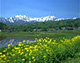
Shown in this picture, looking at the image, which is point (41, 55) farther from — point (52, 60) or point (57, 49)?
point (57, 49)

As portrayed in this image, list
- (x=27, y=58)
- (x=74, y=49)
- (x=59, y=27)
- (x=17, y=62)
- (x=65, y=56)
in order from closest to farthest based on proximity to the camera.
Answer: (x=17, y=62) → (x=27, y=58) → (x=65, y=56) → (x=74, y=49) → (x=59, y=27)

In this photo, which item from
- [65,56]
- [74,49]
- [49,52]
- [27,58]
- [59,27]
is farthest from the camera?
[59,27]

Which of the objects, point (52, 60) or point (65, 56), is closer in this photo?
point (52, 60)

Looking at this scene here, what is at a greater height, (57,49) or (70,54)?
(57,49)

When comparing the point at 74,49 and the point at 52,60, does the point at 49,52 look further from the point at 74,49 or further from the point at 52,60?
the point at 74,49

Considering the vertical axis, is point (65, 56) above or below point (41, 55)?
below

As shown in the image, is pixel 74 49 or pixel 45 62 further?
pixel 74 49

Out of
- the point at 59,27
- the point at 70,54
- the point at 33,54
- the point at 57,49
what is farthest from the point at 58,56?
the point at 59,27

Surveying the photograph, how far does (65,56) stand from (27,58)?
285 cm

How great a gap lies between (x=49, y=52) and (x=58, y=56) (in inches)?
31.1

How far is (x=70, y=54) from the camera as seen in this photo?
340 inches

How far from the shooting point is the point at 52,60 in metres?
7.20

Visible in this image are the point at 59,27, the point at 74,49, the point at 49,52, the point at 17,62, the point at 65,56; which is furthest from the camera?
the point at 59,27

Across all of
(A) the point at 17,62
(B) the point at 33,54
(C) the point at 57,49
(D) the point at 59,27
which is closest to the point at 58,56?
(C) the point at 57,49
